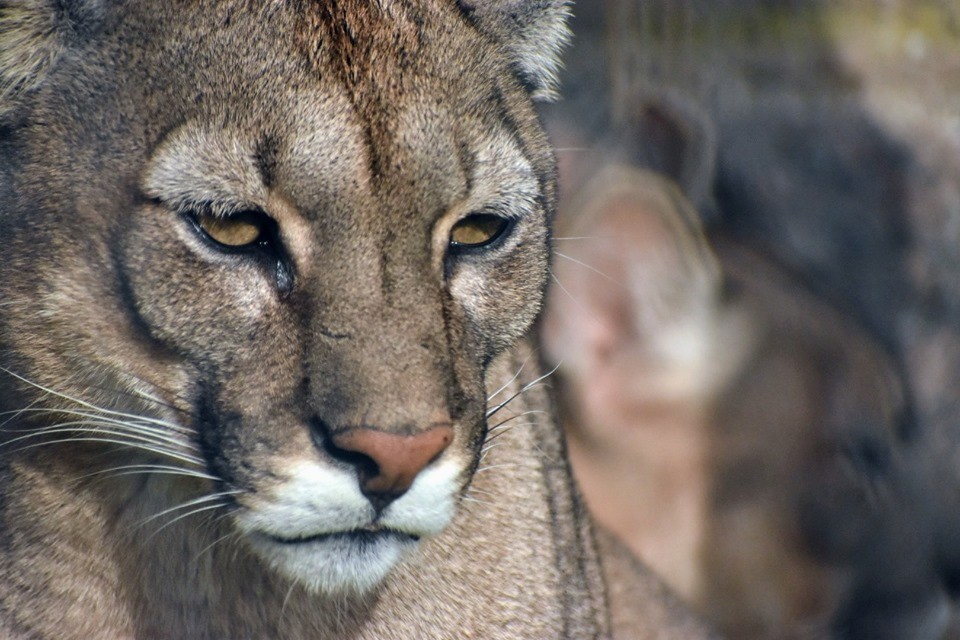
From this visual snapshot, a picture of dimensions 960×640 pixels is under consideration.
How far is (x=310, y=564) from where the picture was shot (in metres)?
1.85

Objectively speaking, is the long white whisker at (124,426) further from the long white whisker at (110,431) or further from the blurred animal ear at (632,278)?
the blurred animal ear at (632,278)

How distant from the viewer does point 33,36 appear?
1.79 meters

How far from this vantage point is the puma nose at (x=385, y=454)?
168cm

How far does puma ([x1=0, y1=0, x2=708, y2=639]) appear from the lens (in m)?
1.72

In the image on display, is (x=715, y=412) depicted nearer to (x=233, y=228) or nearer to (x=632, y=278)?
(x=632, y=278)

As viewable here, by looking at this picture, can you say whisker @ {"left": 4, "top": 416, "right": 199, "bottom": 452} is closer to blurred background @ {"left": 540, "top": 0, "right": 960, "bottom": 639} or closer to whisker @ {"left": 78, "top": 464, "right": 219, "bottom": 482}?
whisker @ {"left": 78, "top": 464, "right": 219, "bottom": 482}

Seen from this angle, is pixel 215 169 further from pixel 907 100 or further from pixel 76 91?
pixel 907 100

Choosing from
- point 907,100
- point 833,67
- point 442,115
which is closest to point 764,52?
point 833,67

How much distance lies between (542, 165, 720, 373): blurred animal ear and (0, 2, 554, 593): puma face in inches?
105

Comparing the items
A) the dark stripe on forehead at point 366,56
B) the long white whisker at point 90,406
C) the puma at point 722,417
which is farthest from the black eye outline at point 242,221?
the puma at point 722,417

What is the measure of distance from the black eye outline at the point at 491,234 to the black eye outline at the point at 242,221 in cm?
29

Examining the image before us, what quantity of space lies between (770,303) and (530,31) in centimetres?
294

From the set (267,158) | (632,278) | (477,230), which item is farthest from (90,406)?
(632,278)

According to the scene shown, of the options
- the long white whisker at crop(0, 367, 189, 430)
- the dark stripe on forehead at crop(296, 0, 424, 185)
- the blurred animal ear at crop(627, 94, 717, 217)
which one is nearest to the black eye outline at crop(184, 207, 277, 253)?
the dark stripe on forehead at crop(296, 0, 424, 185)
